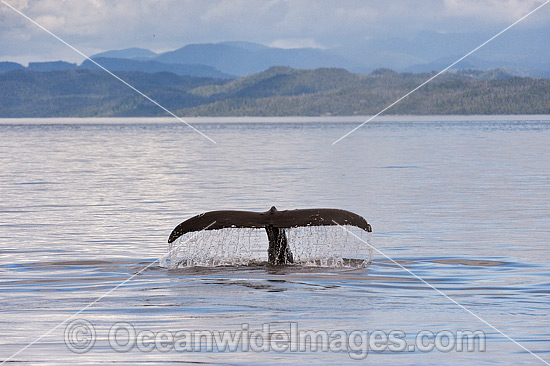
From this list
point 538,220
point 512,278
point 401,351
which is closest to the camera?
point 401,351

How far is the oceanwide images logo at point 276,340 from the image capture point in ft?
37.1

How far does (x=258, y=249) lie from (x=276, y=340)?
9.36 m

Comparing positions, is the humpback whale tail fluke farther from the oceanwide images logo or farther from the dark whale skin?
the oceanwide images logo

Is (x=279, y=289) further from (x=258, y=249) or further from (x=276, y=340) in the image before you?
(x=258, y=249)

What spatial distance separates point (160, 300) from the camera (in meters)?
14.6

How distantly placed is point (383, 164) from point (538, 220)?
3271 centimetres

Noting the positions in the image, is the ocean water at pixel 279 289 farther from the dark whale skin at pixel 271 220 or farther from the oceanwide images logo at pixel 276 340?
the dark whale skin at pixel 271 220

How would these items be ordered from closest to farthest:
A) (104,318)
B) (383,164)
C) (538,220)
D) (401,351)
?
(401,351) → (104,318) → (538,220) → (383,164)

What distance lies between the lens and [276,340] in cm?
1172

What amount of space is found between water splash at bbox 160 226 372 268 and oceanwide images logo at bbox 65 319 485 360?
5966 millimetres

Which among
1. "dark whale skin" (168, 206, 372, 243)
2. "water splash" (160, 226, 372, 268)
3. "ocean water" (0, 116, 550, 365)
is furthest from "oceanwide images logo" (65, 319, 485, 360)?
"water splash" (160, 226, 372, 268)

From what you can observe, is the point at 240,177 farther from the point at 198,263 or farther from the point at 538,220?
the point at 198,263

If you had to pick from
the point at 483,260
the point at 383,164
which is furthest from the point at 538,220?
the point at 383,164

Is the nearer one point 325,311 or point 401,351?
point 401,351
